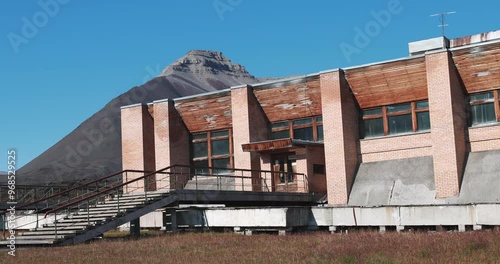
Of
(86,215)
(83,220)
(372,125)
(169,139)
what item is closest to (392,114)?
(372,125)

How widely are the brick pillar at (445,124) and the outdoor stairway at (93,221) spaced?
11.9 metres

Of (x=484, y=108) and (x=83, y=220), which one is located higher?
(x=484, y=108)

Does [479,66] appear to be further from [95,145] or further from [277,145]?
[95,145]

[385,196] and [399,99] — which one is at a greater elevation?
[399,99]

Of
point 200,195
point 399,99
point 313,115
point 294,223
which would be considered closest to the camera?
point 294,223

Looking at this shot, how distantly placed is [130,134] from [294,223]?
56.0 ft

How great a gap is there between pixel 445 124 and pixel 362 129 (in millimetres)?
5002

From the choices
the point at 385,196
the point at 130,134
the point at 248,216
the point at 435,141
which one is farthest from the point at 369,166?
the point at 130,134

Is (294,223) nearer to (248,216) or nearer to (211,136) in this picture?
(248,216)

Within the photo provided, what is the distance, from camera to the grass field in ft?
47.7

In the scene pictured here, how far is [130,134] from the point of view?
3888 cm

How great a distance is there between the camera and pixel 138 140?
38.4 metres

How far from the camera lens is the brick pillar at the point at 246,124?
1358 inches

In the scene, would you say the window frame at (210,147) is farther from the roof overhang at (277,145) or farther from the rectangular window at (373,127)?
the rectangular window at (373,127)
